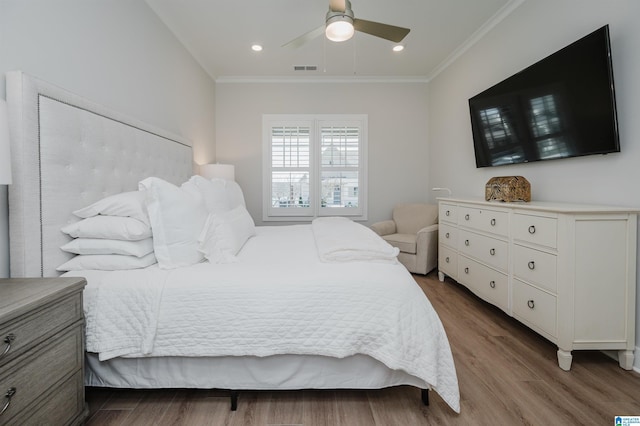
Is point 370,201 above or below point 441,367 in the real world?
above

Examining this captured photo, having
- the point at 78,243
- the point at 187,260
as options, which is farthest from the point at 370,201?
the point at 78,243

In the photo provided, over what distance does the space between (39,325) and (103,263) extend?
1.73 feet

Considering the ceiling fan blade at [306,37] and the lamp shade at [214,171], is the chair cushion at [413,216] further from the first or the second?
the ceiling fan blade at [306,37]

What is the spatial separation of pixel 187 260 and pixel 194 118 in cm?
249

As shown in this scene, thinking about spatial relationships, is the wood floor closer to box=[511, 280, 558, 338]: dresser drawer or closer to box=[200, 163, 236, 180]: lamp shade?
box=[511, 280, 558, 338]: dresser drawer

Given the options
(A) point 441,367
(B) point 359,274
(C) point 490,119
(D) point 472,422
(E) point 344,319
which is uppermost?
(C) point 490,119

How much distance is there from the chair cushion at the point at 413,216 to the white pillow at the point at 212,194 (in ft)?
8.58

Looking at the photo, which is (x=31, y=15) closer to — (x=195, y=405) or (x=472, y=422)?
(x=195, y=405)

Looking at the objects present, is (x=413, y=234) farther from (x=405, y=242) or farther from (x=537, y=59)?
(x=537, y=59)

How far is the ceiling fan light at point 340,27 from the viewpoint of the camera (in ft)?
6.44

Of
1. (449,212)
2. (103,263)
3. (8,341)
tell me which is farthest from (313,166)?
(8,341)

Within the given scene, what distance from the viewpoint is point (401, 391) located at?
155 centimetres

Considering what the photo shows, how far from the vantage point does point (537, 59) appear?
2.44m

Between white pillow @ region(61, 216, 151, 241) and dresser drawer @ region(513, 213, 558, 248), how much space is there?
2.39m
